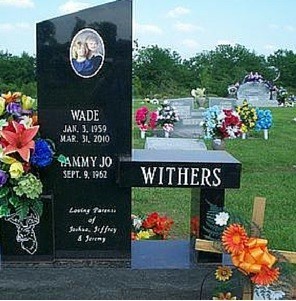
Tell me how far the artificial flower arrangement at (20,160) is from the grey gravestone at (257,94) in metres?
25.2

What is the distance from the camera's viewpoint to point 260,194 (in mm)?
7648

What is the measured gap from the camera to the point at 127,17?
3.46 m

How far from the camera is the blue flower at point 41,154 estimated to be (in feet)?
11.0

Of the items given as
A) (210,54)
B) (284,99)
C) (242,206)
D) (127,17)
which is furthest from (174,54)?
(127,17)

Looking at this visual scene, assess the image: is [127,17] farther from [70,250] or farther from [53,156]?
[70,250]

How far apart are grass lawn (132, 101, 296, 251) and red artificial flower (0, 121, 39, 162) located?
103 inches

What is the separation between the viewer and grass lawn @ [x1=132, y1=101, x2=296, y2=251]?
5852 mm

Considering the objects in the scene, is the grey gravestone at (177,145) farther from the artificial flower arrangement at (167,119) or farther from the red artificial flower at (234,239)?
the artificial flower arrangement at (167,119)

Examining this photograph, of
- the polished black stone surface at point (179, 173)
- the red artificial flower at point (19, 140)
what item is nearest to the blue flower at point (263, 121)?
the polished black stone surface at point (179, 173)

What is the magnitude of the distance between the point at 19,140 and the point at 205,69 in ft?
139

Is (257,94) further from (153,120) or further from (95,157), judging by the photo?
(95,157)

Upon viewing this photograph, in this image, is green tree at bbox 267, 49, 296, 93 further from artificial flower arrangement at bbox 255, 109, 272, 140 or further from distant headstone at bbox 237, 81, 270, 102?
artificial flower arrangement at bbox 255, 109, 272, 140

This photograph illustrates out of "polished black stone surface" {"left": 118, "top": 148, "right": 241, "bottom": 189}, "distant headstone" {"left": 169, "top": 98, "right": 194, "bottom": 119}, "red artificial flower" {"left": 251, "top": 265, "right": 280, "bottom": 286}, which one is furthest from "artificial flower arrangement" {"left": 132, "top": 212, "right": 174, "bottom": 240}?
"distant headstone" {"left": 169, "top": 98, "right": 194, "bottom": 119}

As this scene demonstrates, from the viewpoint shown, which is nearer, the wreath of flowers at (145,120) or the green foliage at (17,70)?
the wreath of flowers at (145,120)
